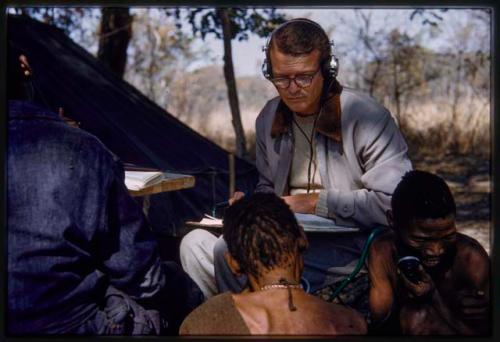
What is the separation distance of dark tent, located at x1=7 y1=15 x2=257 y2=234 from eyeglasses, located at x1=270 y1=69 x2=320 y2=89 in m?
0.72

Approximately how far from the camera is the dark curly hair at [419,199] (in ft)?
11.5

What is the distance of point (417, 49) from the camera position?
4.65 metres

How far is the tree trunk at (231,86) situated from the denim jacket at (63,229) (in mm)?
1487

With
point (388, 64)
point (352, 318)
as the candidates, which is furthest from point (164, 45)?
point (352, 318)

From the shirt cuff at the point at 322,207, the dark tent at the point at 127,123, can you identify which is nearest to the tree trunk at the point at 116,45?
the dark tent at the point at 127,123

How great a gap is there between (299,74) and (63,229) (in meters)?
1.28

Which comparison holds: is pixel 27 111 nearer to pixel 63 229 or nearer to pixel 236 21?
pixel 63 229

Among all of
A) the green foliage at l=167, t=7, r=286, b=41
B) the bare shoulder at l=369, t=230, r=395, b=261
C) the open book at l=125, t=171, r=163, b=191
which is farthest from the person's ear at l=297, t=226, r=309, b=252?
the green foliage at l=167, t=7, r=286, b=41

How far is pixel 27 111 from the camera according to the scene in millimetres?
3340

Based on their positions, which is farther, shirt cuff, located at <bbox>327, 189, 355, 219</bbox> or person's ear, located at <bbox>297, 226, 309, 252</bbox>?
shirt cuff, located at <bbox>327, 189, 355, 219</bbox>

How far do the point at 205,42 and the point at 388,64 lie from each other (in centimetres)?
127

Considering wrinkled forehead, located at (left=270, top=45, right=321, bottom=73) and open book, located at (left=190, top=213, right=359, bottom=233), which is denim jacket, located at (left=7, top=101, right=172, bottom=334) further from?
wrinkled forehead, located at (left=270, top=45, right=321, bottom=73)

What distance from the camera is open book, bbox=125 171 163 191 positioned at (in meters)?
3.71

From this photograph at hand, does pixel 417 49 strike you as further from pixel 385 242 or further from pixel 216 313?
pixel 216 313
